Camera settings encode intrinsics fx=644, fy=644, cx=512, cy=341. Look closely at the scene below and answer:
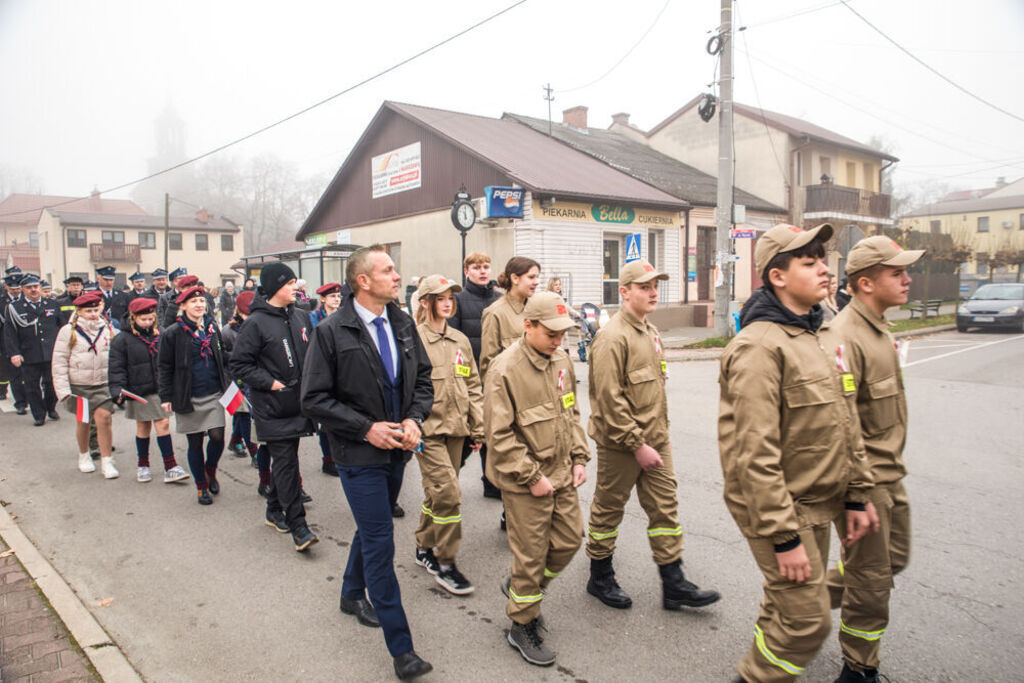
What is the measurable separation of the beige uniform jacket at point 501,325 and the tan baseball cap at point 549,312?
1540 millimetres

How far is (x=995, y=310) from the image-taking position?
20.1 meters

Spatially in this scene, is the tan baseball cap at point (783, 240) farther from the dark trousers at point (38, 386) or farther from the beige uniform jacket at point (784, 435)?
the dark trousers at point (38, 386)

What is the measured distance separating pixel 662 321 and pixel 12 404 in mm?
16871

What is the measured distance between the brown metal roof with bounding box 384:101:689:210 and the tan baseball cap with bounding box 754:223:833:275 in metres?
16.1

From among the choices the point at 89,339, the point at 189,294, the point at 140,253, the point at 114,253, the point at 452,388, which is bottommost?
the point at 452,388

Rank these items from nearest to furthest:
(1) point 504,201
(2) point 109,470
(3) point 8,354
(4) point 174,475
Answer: (4) point 174,475, (2) point 109,470, (3) point 8,354, (1) point 504,201

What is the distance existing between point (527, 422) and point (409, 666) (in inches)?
49.7

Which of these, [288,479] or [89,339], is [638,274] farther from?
Result: [89,339]

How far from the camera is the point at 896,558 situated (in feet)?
9.41

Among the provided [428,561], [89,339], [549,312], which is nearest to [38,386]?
[89,339]

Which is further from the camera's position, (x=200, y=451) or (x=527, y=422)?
(x=200, y=451)

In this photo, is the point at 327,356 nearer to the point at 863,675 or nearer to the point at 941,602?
the point at 863,675

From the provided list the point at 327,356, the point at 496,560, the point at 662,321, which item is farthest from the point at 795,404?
the point at 662,321

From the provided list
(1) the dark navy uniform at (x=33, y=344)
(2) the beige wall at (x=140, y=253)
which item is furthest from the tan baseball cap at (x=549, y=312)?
(2) the beige wall at (x=140, y=253)
